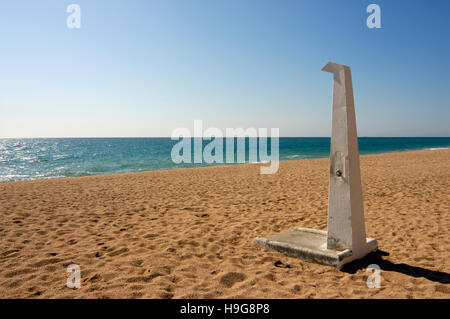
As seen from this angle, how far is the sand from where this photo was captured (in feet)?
9.82

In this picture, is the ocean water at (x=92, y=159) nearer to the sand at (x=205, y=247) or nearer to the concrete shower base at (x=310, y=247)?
the sand at (x=205, y=247)

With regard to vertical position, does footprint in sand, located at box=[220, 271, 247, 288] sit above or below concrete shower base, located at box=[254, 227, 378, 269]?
below

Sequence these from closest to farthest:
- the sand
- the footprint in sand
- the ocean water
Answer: the sand → the footprint in sand → the ocean water

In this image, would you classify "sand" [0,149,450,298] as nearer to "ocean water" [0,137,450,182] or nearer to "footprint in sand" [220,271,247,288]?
"footprint in sand" [220,271,247,288]

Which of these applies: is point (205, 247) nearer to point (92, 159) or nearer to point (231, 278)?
point (231, 278)

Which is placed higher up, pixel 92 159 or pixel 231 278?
pixel 92 159

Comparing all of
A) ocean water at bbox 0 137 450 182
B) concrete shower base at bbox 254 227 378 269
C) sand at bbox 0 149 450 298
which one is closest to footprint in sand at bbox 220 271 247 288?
sand at bbox 0 149 450 298

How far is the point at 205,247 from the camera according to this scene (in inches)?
170

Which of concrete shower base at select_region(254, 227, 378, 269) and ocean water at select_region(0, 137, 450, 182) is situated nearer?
concrete shower base at select_region(254, 227, 378, 269)

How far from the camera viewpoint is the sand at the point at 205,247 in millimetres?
2994

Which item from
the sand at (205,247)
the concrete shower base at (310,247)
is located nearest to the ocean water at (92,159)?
the sand at (205,247)

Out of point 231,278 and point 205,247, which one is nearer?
point 231,278

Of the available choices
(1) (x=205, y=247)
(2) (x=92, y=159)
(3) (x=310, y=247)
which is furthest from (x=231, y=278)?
(2) (x=92, y=159)
